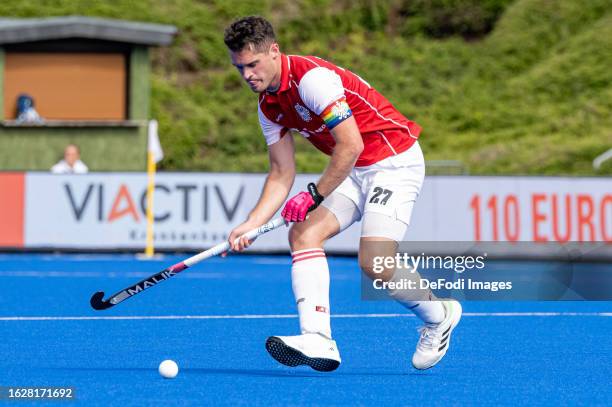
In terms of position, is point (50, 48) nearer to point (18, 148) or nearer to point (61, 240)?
point (18, 148)

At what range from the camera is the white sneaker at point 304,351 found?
6.34 metres

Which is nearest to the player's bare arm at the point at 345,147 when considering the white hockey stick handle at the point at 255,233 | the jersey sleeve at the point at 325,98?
the jersey sleeve at the point at 325,98

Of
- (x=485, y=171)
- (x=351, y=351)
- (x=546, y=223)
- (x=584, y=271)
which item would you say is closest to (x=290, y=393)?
(x=351, y=351)

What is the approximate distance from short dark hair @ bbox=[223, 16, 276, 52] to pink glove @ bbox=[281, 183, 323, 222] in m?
0.74

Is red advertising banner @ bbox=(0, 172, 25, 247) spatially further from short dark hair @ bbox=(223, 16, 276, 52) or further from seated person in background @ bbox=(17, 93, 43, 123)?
short dark hair @ bbox=(223, 16, 276, 52)

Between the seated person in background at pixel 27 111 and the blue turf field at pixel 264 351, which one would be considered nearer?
the blue turf field at pixel 264 351

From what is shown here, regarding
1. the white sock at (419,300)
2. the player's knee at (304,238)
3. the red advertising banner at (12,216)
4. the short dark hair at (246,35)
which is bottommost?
the red advertising banner at (12,216)

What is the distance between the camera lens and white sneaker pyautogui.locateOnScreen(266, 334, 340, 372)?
6.34 m

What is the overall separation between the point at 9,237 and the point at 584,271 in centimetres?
709

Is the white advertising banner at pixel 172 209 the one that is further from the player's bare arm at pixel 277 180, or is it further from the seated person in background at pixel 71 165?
the player's bare arm at pixel 277 180

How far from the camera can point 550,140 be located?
82.0 ft

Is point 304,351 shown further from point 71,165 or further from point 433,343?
point 71,165
